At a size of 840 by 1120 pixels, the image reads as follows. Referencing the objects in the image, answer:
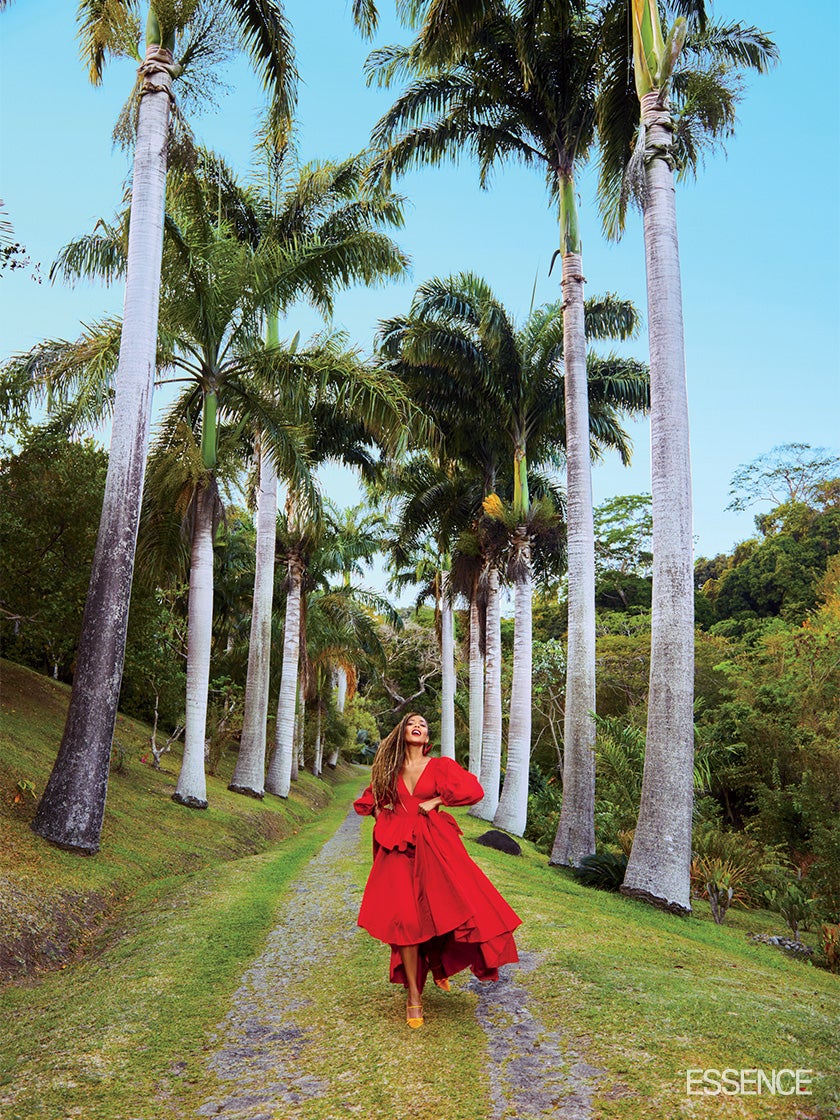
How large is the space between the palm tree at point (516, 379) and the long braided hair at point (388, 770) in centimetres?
1440

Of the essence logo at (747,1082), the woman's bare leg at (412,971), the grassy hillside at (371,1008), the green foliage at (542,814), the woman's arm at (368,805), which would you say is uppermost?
the woman's arm at (368,805)

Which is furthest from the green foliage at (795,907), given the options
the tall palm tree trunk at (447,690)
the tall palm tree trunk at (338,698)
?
the tall palm tree trunk at (338,698)

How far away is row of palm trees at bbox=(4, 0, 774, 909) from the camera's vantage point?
10.4 metres

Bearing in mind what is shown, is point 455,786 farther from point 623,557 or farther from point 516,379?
point 623,557

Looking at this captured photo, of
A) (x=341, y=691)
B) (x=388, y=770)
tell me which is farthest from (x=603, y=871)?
(x=341, y=691)

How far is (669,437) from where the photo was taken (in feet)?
35.6

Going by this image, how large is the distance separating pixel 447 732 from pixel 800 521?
933 inches

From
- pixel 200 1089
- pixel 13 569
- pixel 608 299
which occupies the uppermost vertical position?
pixel 608 299

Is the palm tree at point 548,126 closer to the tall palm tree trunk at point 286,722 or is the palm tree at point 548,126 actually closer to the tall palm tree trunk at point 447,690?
the tall palm tree trunk at point 286,722

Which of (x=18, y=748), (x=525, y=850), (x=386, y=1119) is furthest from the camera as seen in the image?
(x=525, y=850)

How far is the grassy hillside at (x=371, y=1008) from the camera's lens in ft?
13.0

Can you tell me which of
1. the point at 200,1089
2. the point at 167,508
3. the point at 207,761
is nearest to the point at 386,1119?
the point at 200,1089

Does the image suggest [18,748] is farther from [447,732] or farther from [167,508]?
[447,732]

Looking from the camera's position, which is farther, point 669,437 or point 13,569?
point 13,569
